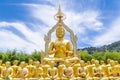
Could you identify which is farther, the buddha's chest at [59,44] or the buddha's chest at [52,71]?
the buddha's chest at [59,44]

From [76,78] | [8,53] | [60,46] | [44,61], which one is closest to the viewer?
[76,78]

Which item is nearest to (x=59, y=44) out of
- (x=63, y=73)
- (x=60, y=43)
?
(x=60, y=43)

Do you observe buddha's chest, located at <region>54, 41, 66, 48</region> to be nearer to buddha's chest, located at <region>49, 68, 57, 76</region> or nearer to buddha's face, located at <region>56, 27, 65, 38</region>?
buddha's face, located at <region>56, 27, 65, 38</region>

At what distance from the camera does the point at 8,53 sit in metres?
17.7

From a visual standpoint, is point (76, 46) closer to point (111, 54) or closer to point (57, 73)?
point (57, 73)

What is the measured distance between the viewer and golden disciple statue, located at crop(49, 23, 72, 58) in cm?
1188

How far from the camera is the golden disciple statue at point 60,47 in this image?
11875mm

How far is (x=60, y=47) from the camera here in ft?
39.3

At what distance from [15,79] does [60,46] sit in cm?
418

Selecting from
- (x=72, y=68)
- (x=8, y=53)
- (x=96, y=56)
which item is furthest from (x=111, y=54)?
(x=72, y=68)

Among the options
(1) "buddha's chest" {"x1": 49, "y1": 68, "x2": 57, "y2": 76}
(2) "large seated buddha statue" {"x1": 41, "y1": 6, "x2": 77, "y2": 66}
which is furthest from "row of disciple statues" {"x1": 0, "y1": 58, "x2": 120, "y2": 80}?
(2) "large seated buddha statue" {"x1": 41, "y1": 6, "x2": 77, "y2": 66}

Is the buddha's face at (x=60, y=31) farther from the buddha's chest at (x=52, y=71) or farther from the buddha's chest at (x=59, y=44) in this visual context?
the buddha's chest at (x=52, y=71)

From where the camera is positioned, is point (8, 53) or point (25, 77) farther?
point (8, 53)

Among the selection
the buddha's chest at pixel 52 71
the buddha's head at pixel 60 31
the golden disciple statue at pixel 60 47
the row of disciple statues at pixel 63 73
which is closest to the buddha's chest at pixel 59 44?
the golden disciple statue at pixel 60 47
